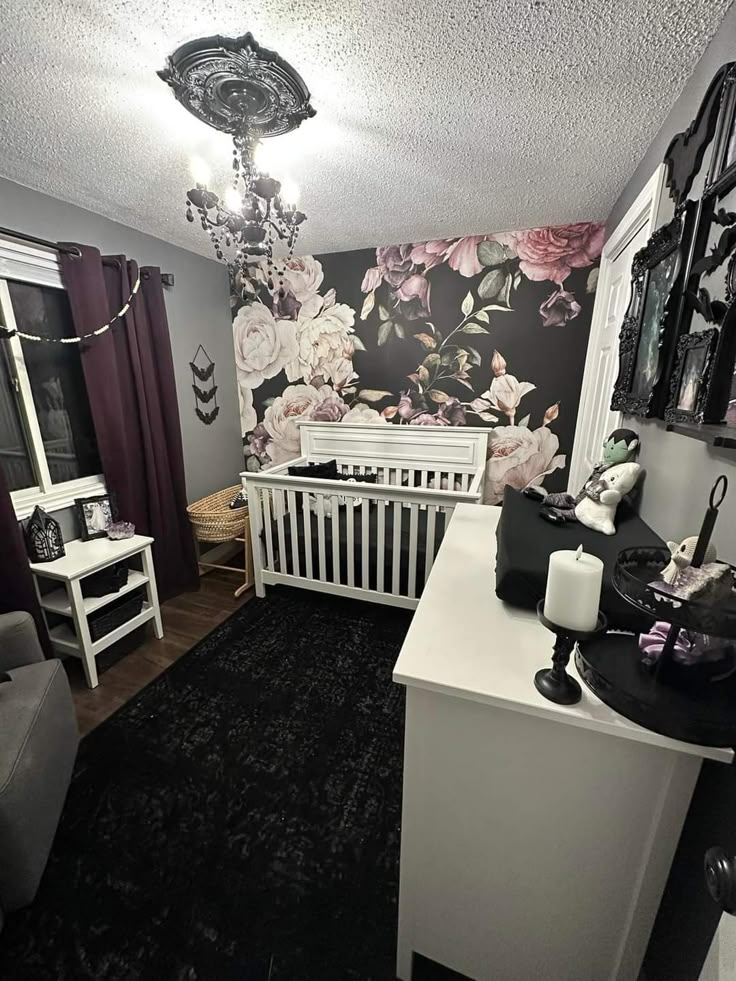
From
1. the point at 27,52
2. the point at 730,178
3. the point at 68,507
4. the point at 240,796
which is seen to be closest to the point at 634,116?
the point at 730,178

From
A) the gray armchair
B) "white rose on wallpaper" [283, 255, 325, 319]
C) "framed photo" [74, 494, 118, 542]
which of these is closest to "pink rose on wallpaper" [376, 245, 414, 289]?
"white rose on wallpaper" [283, 255, 325, 319]

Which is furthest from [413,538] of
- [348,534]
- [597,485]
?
[597,485]

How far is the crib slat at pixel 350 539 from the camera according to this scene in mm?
2109

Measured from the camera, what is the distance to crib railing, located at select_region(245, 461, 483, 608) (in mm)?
2033

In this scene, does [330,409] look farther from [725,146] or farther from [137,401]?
[725,146]

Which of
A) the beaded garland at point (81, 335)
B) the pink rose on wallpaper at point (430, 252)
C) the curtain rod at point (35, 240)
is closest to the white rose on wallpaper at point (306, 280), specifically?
the pink rose on wallpaper at point (430, 252)

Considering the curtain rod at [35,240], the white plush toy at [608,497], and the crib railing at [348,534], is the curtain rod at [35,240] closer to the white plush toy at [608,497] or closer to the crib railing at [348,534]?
the crib railing at [348,534]

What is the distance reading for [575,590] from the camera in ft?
2.01

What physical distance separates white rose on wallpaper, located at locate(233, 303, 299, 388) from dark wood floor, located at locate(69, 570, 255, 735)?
5.31ft

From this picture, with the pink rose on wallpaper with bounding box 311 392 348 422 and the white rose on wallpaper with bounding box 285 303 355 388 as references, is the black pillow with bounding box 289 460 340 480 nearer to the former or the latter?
the pink rose on wallpaper with bounding box 311 392 348 422

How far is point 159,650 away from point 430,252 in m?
2.86

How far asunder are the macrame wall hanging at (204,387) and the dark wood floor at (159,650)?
1179 millimetres

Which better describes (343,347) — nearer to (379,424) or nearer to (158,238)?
(379,424)

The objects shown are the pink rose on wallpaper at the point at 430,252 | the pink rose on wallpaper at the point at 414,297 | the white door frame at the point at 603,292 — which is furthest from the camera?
the pink rose on wallpaper at the point at 414,297
